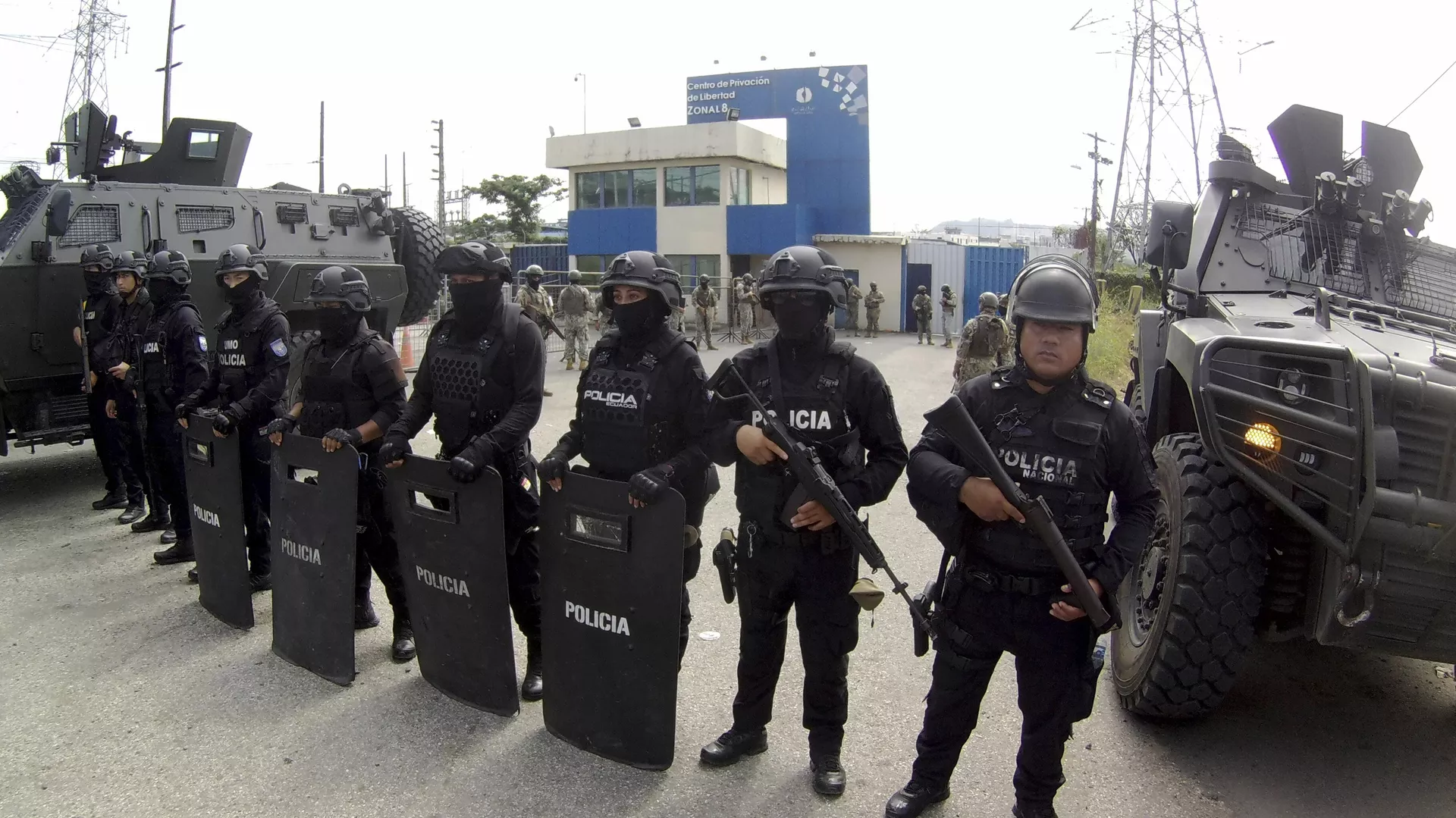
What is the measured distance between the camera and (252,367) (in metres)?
5.23

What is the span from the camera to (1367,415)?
2688 mm

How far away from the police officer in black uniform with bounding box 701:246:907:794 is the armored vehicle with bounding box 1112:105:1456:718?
1108 mm

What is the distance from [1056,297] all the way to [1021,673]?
45.4 inches

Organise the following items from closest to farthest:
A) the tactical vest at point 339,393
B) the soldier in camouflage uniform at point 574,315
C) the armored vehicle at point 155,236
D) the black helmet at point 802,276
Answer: the black helmet at point 802,276, the tactical vest at point 339,393, the armored vehicle at point 155,236, the soldier in camouflage uniform at point 574,315

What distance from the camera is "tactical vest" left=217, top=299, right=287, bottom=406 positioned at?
205 inches

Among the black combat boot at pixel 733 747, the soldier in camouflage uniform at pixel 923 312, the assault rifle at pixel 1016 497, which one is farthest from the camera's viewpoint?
the soldier in camouflage uniform at pixel 923 312

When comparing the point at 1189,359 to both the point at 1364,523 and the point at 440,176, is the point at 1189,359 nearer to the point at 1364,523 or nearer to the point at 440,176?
the point at 1364,523

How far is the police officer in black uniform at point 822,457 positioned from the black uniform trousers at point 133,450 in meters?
5.07

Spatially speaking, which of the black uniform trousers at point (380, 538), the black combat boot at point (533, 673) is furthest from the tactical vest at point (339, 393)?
the black combat boot at point (533, 673)

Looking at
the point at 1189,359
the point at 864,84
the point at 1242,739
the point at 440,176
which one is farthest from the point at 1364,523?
the point at 440,176

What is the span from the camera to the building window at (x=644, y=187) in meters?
28.5

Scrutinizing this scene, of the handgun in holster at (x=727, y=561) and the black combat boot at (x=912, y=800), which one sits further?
the handgun in holster at (x=727, y=561)

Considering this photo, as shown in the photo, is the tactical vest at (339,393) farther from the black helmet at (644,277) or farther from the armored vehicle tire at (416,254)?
the armored vehicle tire at (416,254)

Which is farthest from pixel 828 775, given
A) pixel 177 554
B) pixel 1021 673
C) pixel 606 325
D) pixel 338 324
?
pixel 606 325
